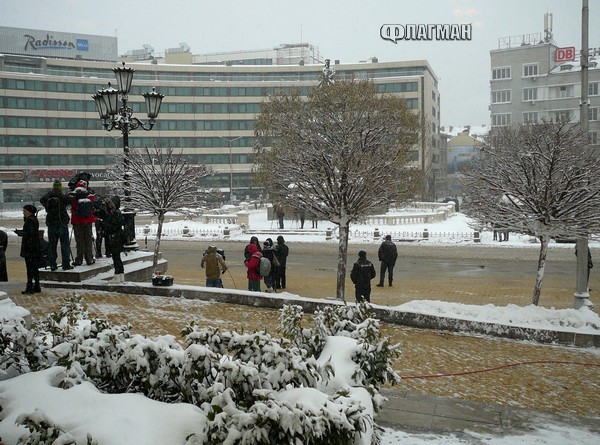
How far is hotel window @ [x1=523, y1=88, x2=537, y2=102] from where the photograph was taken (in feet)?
229

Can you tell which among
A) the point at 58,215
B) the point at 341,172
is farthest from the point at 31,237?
the point at 341,172

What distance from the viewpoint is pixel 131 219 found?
17.8 metres

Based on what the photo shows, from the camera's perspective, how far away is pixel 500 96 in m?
72.2

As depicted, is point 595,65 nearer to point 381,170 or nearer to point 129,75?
point 381,170

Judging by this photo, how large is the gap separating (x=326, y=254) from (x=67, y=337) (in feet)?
80.1

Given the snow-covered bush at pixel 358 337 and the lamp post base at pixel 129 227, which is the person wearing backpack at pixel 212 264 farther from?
the snow-covered bush at pixel 358 337

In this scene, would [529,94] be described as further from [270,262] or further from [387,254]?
[270,262]

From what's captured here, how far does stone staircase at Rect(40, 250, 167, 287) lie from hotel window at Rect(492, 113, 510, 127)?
61.9 m

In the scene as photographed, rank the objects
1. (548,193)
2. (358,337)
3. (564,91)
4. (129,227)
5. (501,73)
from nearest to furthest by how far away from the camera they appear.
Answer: (358,337)
(548,193)
(129,227)
(564,91)
(501,73)

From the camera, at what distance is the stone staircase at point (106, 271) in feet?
46.0

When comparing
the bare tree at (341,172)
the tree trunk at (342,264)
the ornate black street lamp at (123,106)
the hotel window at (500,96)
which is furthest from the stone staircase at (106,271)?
the hotel window at (500,96)

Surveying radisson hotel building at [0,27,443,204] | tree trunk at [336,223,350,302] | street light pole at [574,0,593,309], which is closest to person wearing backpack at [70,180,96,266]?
tree trunk at [336,223,350,302]

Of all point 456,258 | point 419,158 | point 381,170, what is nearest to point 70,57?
point 419,158

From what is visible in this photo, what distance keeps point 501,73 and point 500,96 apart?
284 centimetres
